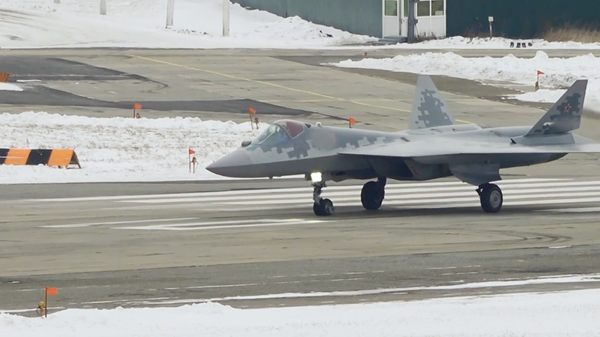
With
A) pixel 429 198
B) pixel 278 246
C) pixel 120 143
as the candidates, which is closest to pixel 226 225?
pixel 278 246

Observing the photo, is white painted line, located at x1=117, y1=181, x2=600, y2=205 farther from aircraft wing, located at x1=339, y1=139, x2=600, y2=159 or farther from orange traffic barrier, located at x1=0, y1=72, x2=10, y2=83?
orange traffic barrier, located at x1=0, y1=72, x2=10, y2=83

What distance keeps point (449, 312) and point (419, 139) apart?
11.2 metres

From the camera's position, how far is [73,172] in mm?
28078

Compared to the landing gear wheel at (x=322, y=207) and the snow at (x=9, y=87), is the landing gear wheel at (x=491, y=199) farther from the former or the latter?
the snow at (x=9, y=87)

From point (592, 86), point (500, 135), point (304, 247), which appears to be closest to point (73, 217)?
point (304, 247)

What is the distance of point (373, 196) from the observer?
22344mm

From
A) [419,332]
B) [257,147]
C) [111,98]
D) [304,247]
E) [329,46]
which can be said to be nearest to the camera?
[419,332]

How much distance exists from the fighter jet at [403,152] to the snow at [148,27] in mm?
45534

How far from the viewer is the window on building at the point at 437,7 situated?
70625 millimetres

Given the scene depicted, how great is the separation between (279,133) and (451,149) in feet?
10.8

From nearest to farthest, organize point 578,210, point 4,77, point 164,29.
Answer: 1. point 578,210
2. point 4,77
3. point 164,29

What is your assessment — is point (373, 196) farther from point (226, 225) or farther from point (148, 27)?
point (148, 27)

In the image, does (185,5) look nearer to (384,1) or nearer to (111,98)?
(384,1)

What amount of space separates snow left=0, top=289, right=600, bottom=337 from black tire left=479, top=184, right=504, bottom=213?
925 cm
